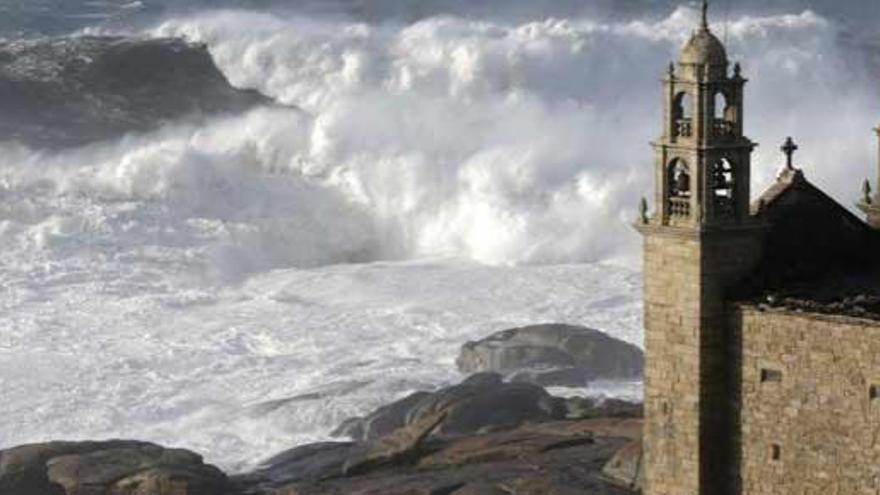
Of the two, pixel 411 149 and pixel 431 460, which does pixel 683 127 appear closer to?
pixel 431 460

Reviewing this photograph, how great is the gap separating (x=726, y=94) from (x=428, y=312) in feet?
98.8

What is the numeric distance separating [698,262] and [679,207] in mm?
850

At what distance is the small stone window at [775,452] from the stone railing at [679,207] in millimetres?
3390

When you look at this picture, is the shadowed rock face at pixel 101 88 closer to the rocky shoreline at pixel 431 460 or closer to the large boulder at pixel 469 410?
the large boulder at pixel 469 410

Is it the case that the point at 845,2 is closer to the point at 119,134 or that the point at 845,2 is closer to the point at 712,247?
the point at 119,134

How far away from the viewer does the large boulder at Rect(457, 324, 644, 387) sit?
56688 mm

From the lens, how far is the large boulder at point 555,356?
5669cm

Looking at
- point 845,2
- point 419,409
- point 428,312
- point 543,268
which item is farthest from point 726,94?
point 845,2

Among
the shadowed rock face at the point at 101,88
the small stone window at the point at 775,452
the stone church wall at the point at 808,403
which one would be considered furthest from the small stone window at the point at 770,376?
the shadowed rock face at the point at 101,88

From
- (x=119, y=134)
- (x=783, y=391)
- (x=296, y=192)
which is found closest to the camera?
(x=783, y=391)

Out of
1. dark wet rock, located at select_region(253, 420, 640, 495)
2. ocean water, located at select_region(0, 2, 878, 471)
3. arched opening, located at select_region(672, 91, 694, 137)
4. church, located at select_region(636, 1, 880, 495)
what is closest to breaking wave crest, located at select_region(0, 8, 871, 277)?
ocean water, located at select_region(0, 2, 878, 471)

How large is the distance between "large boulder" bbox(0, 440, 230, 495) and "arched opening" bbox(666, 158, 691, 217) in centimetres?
1299

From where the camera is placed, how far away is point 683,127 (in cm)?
3659

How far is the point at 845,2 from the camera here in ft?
453
